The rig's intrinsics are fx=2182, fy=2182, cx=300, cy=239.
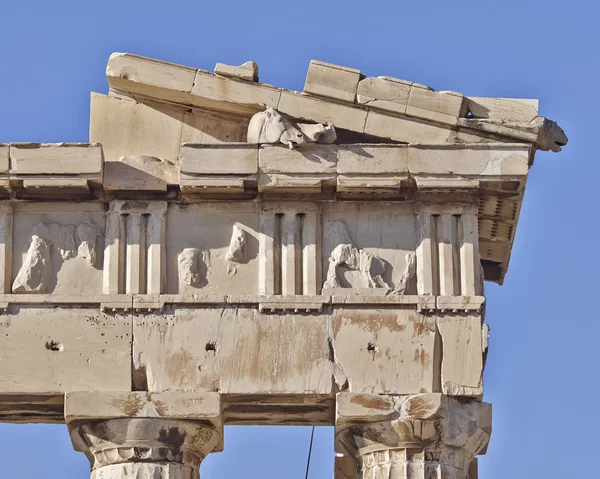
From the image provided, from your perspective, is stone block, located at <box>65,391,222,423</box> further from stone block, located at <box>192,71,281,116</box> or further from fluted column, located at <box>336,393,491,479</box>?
stone block, located at <box>192,71,281,116</box>

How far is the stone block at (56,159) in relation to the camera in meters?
21.9

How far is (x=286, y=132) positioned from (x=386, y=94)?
1.11 metres

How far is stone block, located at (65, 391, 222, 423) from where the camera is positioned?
2130cm

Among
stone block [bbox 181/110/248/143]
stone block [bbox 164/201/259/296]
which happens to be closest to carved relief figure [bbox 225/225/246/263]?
stone block [bbox 164/201/259/296]

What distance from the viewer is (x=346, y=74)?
22234 mm

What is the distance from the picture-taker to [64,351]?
2153 centimetres

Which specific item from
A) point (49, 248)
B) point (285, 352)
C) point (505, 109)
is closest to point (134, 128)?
point (49, 248)

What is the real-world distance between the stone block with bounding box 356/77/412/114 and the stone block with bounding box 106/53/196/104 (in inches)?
69.5

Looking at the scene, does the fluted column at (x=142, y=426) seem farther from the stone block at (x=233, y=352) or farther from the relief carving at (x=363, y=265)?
the relief carving at (x=363, y=265)

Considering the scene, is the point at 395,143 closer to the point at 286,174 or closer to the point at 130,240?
the point at 286,174

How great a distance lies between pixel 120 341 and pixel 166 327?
0.47 m

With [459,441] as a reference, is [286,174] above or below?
above

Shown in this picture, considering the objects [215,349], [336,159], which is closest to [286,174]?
[336,159]

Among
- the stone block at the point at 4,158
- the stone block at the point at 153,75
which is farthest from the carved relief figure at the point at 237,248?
the stone block at the point at 4,158
